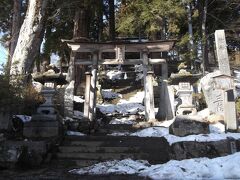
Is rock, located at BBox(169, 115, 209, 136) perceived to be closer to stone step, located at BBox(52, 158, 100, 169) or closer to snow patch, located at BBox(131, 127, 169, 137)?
snow patch, located at BBox(131, 127, 169, 137)

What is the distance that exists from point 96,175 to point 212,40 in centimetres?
2232

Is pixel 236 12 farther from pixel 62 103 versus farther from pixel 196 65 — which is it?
pixel 62 103

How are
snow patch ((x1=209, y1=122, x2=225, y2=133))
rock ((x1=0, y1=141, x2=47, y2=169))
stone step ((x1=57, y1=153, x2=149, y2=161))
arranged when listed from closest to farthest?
rock ((x1=0, y1=141, x2=47, y2=169)) → stone step ((x1=57, y1=153, x2=149, y2=161)) → snow patch ((x1=209, y1=122, x2=225, y2=133))

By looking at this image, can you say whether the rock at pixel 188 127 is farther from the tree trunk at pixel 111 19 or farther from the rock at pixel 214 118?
the tree trunk at pixel 111 19

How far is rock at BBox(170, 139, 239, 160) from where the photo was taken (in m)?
8.91

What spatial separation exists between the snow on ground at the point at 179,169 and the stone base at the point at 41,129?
243cm

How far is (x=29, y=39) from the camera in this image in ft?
41.9

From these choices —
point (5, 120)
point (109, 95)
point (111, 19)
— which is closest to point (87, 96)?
point (5, 120)

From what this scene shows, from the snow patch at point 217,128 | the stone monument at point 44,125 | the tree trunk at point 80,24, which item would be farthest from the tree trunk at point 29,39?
the snow patch at point 217,128

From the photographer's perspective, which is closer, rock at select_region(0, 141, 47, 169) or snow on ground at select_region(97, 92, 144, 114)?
rock at select_region(0, 141, 47, 169)

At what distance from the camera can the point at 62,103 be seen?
1598 cm

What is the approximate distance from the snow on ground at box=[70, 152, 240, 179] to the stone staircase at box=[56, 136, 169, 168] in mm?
585

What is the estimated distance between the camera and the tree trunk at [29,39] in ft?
41.1

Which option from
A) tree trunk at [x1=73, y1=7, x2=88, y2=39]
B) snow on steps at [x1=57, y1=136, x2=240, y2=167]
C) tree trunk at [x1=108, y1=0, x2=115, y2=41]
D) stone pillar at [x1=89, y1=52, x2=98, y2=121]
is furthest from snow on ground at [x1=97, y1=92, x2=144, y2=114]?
snow on steps at [x1=57, y1=136, x2=240, y2=167]
